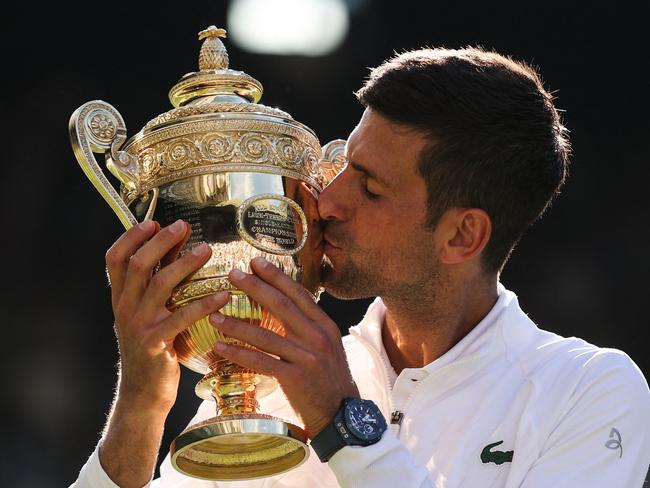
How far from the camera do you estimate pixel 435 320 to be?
308cm

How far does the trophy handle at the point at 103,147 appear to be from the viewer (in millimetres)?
2701

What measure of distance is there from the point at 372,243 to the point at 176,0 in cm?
284

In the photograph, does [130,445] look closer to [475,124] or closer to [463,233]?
[463,233]

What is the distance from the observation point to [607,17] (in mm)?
5934

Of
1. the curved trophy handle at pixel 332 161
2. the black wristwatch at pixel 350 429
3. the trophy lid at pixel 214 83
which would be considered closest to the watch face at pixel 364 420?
the black wristwatch at pixel 350 429

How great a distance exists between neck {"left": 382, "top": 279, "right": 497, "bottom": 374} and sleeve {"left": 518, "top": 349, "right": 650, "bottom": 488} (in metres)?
0.37

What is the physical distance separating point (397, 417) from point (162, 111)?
2993 mm

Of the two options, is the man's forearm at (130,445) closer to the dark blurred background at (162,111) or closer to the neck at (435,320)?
the neck at (435,320)

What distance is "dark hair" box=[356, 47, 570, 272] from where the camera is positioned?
3.01 meters

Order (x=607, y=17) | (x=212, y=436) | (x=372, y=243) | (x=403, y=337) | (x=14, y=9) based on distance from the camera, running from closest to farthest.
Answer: (x=212, y=436), (x=372, y=243), (x=403, y=337), (x=14, y=9), (x=607, y=17)

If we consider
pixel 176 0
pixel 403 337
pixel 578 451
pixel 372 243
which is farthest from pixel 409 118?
pixel 176 0

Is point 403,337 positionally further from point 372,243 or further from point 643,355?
point 643,355

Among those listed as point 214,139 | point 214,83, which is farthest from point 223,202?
point 214,83

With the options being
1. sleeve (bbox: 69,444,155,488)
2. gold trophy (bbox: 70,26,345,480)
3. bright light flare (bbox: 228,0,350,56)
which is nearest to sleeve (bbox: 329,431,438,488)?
gold trophy (bbox: 70,26,345,480)
